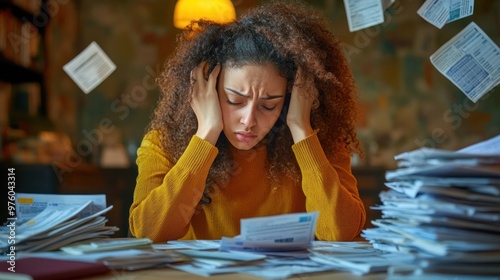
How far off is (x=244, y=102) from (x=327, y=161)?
274mm

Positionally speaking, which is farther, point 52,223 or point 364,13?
point 364,13

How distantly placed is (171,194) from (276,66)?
0.44 metres

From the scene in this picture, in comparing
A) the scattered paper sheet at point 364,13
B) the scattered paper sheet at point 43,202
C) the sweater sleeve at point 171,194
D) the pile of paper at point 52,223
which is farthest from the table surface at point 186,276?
the scattered paper sheet at point 364,13

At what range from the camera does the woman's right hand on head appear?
5.54 ft

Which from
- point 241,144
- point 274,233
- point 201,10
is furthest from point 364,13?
point 201,10

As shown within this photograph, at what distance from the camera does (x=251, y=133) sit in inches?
64.9

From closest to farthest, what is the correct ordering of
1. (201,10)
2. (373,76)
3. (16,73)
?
1. (201,10)
2. (16,73)
3. (373,76)

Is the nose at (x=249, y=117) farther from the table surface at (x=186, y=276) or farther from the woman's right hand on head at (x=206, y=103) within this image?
the table surface at (x=186, y=276)

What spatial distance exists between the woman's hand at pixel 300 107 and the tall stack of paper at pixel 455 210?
704 mm

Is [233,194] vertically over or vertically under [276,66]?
under

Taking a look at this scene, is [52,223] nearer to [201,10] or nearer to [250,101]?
[250,101]

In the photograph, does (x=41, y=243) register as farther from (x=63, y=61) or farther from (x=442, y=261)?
(x=63, y=61)

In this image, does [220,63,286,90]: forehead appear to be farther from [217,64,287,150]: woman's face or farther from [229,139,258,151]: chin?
[229,139,258,151]: chin

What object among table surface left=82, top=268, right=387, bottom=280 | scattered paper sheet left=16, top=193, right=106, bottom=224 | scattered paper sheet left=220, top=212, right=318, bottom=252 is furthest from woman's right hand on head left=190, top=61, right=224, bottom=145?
table surface left=82, top=268, right=387, bottom=280
